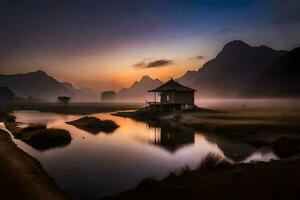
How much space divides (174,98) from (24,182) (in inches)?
2092

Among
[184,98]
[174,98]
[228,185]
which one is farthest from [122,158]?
[184,98]

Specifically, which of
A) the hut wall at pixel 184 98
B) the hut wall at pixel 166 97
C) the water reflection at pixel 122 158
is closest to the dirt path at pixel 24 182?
the water reflection at pixel 122 158

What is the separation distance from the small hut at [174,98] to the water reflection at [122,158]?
3253 cm

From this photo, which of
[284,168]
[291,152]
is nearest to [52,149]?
[284,168]

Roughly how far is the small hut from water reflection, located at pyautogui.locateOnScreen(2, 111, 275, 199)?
32531 millimetres

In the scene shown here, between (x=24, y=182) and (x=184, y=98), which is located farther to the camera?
(x=184, y=98)

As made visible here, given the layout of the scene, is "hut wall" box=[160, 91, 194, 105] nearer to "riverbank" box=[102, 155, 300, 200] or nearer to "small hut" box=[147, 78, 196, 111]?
"small hut" box=[147, 78, 196, 111]

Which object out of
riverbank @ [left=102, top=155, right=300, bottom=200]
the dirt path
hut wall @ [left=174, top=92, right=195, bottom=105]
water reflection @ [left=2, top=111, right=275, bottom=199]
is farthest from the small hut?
riverbank @ [left=102, top=155, right=300, bottom=200]

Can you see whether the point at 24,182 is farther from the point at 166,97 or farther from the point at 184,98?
the point at 184,98

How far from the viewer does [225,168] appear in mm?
15219

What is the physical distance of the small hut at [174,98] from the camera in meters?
64.4

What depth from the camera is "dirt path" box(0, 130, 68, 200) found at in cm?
1097

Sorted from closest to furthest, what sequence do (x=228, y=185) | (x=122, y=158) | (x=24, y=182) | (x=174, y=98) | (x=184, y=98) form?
(x=228, y=185), (x=24, y=182), (x=122, y=158), (x=174, y=98), (x=184, y=98)

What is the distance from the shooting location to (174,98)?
63.9m
